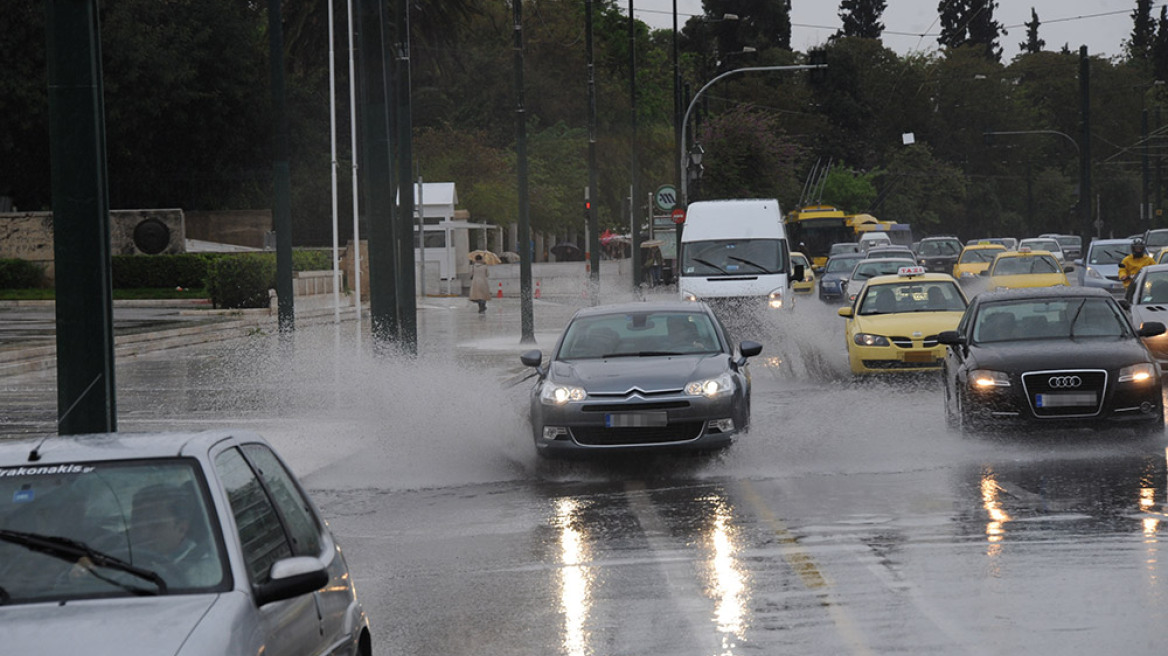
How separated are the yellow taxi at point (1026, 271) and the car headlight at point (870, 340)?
594 inches

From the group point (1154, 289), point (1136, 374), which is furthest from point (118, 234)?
point (1136, 374)

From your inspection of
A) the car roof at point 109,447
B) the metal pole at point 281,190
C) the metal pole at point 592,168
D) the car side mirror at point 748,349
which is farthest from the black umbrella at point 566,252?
the car roof at point 109,447

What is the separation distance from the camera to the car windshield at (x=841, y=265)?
5522 centimetres

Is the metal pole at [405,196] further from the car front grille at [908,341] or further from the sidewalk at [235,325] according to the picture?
the car front grille at [908,341]

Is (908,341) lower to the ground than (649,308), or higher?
lower

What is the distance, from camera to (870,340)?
22.9 m

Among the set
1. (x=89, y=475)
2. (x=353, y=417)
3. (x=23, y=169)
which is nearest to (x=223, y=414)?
(x=353, y=417)

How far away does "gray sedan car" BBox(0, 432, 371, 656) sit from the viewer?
4.77m

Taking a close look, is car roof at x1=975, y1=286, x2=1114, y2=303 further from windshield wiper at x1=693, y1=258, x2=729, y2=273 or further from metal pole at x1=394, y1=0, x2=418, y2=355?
windshield wiper at x1=693, y1=258, x2=729, y2=273

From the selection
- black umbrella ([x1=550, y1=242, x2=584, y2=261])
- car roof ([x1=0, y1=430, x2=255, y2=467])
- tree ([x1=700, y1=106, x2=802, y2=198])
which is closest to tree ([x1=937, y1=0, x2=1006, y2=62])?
black umbrella ([x1=550, y1=242, x2=584, y2=261])

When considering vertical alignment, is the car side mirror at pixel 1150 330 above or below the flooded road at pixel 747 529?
above

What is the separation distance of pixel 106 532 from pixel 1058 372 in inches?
445

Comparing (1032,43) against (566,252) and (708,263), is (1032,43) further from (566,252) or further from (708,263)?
(708,263)

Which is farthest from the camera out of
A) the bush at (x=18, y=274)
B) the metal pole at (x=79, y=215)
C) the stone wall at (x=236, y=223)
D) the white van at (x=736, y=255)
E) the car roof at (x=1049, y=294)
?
the stone wall at (x=236, y=223)
